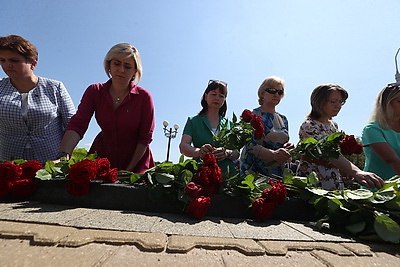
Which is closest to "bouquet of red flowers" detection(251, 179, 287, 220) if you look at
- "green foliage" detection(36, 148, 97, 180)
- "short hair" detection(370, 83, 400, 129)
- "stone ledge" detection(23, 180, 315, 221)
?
"stone ledge" detection(23, 180, 315, 221)

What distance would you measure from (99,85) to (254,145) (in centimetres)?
155

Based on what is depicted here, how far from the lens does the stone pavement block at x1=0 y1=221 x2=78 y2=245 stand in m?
1.05

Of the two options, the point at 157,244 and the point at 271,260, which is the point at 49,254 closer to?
the point at 157,244

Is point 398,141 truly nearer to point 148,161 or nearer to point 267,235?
point 267,235

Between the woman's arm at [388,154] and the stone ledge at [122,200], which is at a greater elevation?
the woman's arm at [388,154]

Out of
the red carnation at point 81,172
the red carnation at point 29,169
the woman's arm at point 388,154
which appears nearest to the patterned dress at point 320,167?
the woman's arm at point 388,154

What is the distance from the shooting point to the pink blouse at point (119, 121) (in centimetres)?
237

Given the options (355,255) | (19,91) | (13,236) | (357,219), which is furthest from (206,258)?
(19,91)

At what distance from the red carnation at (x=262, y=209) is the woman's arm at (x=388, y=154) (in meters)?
1.29

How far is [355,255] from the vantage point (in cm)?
116

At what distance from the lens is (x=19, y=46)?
88.3 inches

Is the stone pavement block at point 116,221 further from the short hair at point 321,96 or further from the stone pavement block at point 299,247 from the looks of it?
the short hair at point 321,96

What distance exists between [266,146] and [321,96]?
803mm

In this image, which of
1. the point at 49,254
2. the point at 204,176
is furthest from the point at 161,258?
the point at 204,176
